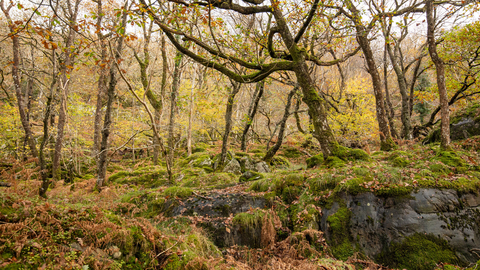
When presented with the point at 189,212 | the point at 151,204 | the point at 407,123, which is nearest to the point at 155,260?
the point at 189,212

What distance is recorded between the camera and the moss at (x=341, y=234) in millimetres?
3900

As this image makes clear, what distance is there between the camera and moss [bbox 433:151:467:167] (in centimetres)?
491

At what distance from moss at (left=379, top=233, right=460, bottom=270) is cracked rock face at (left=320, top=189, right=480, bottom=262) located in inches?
3.2

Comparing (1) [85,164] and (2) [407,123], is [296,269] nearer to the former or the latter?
(2) [407,123]

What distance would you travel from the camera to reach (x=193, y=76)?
687 inches

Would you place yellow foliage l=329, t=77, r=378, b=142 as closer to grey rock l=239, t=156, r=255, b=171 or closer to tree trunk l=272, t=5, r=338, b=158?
grey rock l=239, t=156, r=255, b=171

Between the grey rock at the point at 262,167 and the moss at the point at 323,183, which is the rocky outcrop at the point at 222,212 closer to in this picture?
the moss at the point at 323,183

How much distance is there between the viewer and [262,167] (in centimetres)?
1018

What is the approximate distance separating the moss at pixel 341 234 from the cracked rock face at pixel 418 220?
0.09m

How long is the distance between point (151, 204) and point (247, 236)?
8.72ft

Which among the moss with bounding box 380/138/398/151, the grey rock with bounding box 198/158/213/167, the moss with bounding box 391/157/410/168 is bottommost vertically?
the grey rock with bounding box 198/158/213/167

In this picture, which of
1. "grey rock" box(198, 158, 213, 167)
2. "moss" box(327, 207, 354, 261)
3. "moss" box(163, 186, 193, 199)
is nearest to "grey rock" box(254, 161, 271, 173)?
"grey rock" box(198, 158, 213, 167)

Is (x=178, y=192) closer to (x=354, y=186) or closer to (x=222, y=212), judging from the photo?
(x=222, y=212)

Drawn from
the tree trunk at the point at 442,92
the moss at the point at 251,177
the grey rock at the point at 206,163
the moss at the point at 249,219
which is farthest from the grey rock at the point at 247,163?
the tree trunk at the point at 442,92
